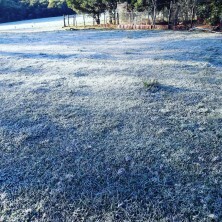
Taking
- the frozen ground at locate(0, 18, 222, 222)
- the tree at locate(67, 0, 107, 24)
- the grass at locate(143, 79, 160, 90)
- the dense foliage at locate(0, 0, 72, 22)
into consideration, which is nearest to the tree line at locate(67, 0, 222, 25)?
the tree at locate(67, 0, 107, 24)

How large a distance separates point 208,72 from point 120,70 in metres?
2.20

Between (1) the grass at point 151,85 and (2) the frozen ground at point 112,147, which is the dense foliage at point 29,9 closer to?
(2) the frozen ground at point 112,147

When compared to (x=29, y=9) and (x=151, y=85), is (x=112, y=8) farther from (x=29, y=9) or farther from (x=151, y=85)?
(x=29, y=9)

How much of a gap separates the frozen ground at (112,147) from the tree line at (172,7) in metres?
12.7

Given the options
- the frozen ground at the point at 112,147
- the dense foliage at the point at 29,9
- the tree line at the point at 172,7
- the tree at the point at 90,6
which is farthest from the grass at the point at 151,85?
the dense foliage at the point at 29,9

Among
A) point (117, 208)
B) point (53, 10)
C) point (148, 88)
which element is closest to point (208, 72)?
point (148, 88)

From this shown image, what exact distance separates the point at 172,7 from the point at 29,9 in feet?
143

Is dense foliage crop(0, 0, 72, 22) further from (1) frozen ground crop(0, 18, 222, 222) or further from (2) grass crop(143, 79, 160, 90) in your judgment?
(2) grass crop(143, 79, 160, 90)

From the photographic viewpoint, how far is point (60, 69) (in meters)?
6.72

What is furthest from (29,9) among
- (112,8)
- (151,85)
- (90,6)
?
(151,85)

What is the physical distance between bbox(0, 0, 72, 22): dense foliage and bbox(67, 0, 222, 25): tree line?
28.6m

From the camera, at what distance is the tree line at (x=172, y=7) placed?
16344 mm

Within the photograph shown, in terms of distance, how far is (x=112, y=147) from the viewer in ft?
9.85

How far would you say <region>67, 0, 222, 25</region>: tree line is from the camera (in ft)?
53.6
